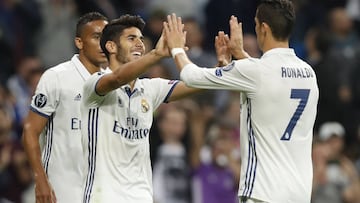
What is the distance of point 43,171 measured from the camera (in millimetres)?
10219

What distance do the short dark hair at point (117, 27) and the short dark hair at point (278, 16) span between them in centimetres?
105

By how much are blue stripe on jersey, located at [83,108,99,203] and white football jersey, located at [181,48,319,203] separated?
2.69 ft

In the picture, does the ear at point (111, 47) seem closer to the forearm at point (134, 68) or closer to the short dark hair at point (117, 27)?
the short dark hair at point (117, 27)

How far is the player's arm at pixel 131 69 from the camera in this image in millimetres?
9125

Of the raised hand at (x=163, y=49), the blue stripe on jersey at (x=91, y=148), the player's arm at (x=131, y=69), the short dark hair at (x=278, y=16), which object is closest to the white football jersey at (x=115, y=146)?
the blue stripe on jersey at (x=91, y=148)

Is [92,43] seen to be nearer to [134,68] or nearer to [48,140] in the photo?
[48,140]

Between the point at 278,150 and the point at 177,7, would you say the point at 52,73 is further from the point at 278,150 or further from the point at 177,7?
the point at 177,7

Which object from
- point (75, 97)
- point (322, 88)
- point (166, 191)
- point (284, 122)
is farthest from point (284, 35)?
point (322, 88)

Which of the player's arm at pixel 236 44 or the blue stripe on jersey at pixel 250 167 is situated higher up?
the player's arm at pixel 236 44

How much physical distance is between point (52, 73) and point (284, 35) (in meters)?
2.24

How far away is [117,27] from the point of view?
381 inches

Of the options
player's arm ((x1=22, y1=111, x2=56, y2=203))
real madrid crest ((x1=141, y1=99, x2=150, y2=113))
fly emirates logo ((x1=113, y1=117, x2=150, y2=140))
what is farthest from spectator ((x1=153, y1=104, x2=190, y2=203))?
fly emirates logo ((x1=113, y1=117, x2=150, y2=140))

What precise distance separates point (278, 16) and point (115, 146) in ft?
5.09

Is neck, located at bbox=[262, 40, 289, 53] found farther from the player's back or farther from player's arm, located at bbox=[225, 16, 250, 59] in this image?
player's arm, located at bbox=[225, 16, 250, 59]
